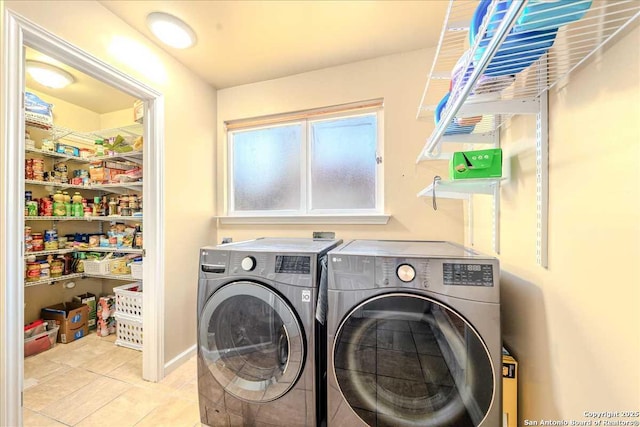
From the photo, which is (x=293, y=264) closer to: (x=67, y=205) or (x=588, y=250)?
(x=588, y=250)

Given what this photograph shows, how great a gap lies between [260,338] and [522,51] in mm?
1465

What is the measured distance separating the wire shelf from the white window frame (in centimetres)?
99

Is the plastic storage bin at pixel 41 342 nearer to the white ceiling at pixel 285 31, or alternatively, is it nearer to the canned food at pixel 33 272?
the canned food at pixel 33 272

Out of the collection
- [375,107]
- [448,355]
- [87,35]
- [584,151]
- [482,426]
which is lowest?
[482,426]

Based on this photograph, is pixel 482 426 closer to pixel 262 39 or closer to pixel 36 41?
pixel 262 39

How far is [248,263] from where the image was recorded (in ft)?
4.09

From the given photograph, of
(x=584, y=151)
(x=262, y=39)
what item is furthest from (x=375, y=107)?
(x=584, y=151)

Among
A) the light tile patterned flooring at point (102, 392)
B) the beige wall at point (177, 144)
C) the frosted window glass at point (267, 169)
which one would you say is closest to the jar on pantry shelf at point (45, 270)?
the light tile patterned flooring at point (102, 392)

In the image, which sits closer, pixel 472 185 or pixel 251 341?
pixel 472 185

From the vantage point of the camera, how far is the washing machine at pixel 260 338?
1164 mm

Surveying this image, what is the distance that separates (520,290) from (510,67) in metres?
0.85

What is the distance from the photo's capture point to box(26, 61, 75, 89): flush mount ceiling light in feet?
6.36

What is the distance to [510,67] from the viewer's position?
0.74 meters

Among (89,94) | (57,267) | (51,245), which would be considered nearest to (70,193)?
(51,245)
